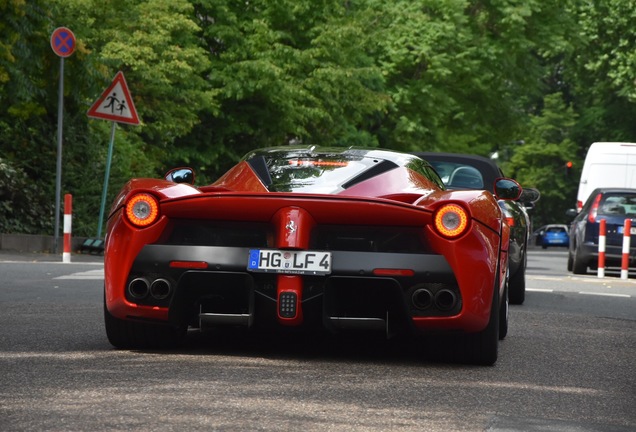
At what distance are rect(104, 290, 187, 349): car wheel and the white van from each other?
24.0 meters

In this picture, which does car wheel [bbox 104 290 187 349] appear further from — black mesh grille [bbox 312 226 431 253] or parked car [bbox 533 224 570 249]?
parked car [bbox 533 224 570 249]

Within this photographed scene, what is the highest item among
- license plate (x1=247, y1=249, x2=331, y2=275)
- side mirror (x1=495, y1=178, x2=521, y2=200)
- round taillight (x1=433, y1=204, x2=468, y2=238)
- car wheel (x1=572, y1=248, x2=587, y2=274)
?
side mirror (x1=495, y1=178, x2=521, y2=200)

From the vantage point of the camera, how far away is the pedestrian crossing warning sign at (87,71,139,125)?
21.7 meters

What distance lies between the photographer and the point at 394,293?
295 inches

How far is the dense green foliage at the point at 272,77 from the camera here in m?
23.0

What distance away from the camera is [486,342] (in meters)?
7.91

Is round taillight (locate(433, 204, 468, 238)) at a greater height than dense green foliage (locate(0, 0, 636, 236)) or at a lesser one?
lesser

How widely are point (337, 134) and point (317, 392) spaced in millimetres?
29187

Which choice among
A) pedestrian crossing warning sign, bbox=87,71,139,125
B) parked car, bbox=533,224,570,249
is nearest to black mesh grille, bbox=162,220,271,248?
pedestrian crossing warning sign, bbox=87,71,139,125

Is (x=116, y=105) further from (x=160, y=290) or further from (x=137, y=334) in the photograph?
(x=160, y=290)

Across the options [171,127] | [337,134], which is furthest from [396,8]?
[171,127]

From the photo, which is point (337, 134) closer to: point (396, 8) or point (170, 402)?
point (396, 8)

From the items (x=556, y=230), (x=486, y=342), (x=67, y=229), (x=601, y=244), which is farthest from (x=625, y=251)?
(x=556, y=230)

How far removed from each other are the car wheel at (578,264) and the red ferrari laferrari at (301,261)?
1545 centimetres
